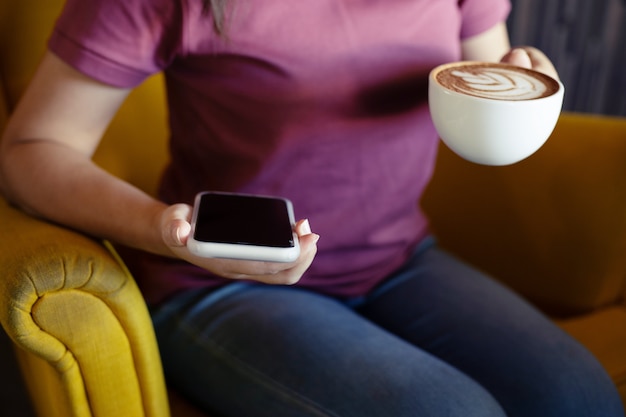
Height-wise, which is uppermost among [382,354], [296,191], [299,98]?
[299,98]

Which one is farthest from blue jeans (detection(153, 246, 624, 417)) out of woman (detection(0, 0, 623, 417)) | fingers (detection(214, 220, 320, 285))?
fingers (detection(214, 220, 320, 285))

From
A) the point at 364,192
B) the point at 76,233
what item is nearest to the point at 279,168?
the point at 364,192

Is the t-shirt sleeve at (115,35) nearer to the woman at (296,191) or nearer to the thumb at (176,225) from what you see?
the woman at (296,191)

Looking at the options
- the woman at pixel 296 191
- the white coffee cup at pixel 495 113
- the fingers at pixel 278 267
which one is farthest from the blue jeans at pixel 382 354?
the white coffee cup at pixel 495 113

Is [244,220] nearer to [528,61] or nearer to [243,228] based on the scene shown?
[243,228]

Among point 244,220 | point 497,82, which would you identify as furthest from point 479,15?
point 244,220

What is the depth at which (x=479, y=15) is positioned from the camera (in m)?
0.89

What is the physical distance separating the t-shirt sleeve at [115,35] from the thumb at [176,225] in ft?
0.51

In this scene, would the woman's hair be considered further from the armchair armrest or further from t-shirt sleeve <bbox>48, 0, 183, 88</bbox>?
the armchair armrest

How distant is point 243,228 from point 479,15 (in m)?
0.45

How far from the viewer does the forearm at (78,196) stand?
2.31 ft

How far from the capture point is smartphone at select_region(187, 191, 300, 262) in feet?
1.98

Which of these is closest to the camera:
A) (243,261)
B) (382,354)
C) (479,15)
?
(243,261)

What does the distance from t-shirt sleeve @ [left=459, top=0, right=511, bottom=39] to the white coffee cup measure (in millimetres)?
195
